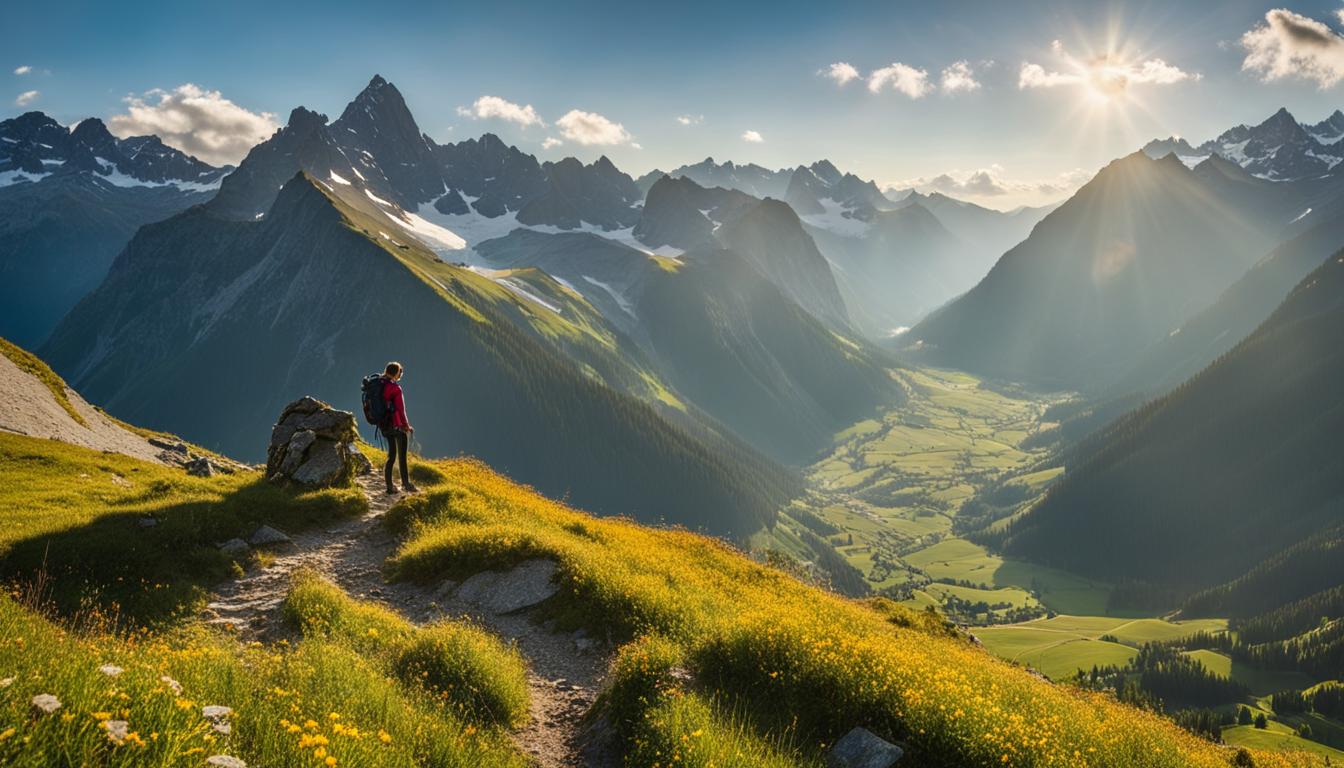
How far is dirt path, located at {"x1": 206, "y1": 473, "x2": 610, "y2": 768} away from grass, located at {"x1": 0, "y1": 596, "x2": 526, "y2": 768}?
162 cm

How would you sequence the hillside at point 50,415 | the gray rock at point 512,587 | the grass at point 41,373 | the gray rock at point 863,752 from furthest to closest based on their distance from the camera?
the grass at point 41,373 → the hillside at point 50,415 → the gray rock at point 512,587 → the gray rock at point 863,752

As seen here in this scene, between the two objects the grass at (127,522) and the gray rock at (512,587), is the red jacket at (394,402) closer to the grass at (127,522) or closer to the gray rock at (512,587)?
the grass at (127,522)

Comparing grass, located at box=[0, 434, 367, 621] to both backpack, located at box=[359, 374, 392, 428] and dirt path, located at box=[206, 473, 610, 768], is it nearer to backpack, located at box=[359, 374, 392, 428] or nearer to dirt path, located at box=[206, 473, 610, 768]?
dirt path, located at box=[206, 473, 610, 768]

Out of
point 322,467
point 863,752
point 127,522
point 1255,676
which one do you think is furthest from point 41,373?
point 1255,676

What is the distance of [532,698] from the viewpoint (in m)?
12.9

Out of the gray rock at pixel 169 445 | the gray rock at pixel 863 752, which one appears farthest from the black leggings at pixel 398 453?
Answer: the gray rock at pixel 169 445

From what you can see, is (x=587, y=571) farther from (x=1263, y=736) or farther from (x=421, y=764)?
(x=1263, y=736)

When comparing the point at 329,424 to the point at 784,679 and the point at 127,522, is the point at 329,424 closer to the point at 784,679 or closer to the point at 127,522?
the point at 127,522

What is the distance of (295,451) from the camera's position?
82.0 ft

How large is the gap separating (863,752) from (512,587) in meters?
11.0

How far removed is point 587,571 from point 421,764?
9.43 m

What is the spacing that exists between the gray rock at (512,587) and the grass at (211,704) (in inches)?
235

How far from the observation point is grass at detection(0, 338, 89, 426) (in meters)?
38.1

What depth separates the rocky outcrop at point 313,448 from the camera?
2477cm
